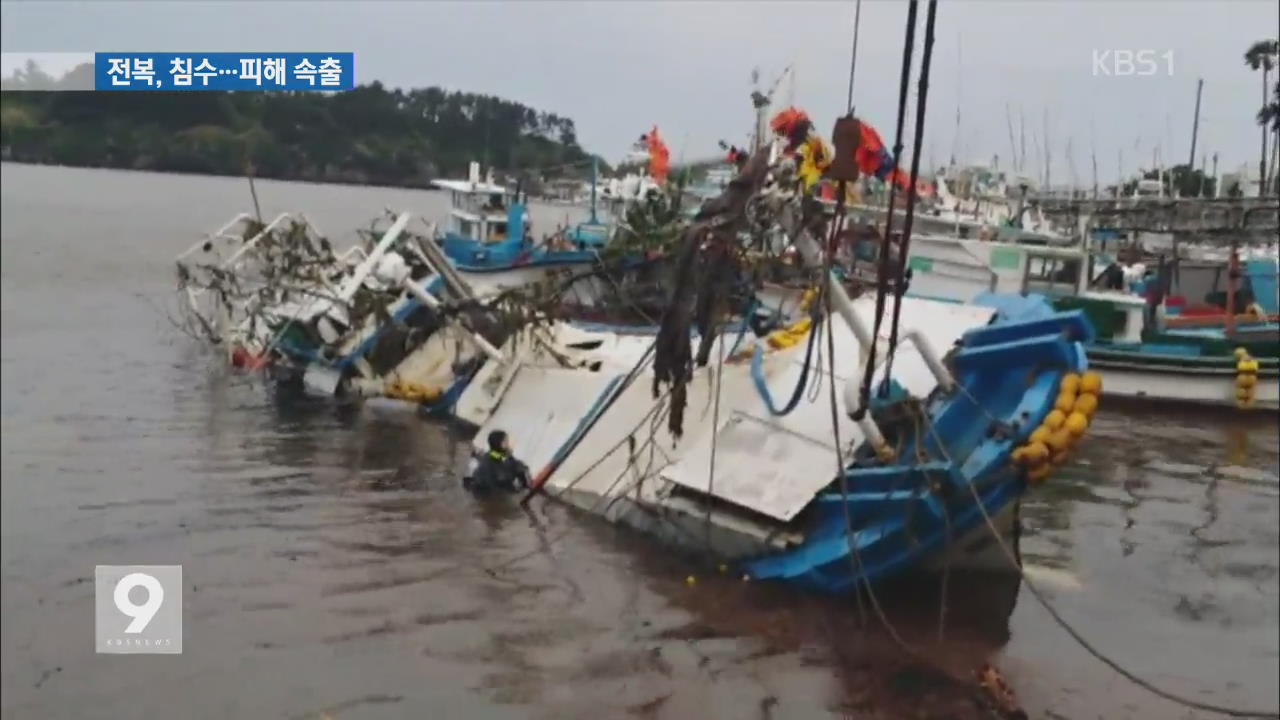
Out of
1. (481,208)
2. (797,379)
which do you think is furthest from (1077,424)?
(481,208)

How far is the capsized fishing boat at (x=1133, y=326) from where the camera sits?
19.1 metres

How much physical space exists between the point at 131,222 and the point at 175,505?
1827 inches

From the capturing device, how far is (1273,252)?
86.8 ft

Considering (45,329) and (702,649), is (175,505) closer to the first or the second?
(702,649)

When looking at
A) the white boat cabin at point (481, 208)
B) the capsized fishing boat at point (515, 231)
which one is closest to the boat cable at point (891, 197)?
the capsized fishing boat at point (515, 231)

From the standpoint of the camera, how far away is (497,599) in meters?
8.27

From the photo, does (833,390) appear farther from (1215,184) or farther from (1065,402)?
(1215,184)

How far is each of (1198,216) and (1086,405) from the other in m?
19.6

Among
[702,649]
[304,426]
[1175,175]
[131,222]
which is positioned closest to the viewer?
[702,649]

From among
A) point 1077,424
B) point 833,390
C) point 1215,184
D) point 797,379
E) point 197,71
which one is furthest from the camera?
point 1215,184

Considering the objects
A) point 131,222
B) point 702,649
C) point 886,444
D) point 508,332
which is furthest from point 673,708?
point 131,222

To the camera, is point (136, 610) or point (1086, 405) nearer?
point (136, 610)

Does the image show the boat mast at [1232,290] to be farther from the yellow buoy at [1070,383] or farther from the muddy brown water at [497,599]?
the yellow buoy at [1070,383]

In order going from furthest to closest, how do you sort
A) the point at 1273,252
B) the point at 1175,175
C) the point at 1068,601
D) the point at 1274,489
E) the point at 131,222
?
the point at 131,222
the point at 1175,175
the point at 1273,252
the point at 1274,489
the point at 1068,601
